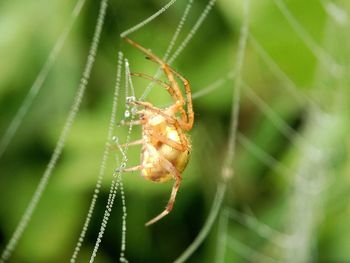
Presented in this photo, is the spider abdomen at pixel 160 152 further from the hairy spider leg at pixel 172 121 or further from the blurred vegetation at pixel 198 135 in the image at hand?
the blurred vegetation at pixel 198 135

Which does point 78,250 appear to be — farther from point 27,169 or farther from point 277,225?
point 277,225

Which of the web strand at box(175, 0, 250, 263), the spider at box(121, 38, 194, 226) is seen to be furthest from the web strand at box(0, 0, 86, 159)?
the spider at box(121, 38, 194, 226)

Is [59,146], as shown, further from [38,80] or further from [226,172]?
[226,172]

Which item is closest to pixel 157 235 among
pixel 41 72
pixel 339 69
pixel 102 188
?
pixel 102 188

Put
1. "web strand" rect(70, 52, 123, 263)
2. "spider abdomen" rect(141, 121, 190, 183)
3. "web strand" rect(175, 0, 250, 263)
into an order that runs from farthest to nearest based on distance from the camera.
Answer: "web strand" rect(175, 0, 250, 263)
"web strand" rect(70, 52, 123, 263)
"spider abdomen" rect(141, 121, 190, 183)

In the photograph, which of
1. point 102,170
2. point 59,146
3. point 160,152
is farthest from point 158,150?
point 59,146

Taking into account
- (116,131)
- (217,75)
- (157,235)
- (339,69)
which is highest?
(339,69)

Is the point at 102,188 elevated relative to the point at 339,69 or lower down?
lower down

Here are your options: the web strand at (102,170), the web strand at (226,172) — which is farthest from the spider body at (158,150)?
the web strand at (226,172)

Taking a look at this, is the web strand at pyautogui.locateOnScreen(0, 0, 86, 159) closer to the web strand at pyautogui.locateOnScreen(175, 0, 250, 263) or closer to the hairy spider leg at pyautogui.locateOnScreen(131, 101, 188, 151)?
the web strand at pyautogui.locateOnScreen(175, 0, 250, 263)
